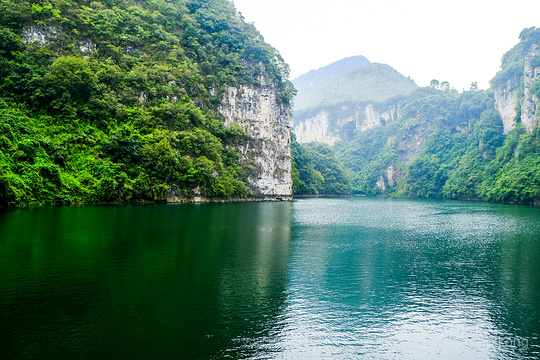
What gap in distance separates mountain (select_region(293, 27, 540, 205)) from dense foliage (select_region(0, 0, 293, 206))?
4039 centimetres

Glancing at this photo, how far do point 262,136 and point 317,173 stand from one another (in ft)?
143

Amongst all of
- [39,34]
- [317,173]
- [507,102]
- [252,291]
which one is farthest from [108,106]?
[507,102]

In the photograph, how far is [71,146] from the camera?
41.8m

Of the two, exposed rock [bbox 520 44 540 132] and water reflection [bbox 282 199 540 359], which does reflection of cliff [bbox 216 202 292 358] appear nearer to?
water reflection [bbox 282 199 540 359]

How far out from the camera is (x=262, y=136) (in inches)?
2968

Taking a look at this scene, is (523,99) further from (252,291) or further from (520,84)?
(252,291)

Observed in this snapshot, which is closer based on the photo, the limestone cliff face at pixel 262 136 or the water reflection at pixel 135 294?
the water reflection at pixel 135 294

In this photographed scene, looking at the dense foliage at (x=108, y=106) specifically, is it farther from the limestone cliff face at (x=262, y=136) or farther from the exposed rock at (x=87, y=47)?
the limestone cliff face at (x=262, y=136)

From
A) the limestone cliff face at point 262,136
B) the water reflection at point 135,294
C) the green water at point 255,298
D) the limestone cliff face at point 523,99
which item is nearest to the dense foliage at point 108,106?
the limestone cliff face at point 262,136

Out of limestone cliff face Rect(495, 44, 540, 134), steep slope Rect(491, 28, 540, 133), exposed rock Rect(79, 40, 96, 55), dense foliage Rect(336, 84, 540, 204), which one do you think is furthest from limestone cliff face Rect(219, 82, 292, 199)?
limestone cliff face Rect(495, 44, 540, 134)

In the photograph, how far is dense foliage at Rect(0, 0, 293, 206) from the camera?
3825 centimetres

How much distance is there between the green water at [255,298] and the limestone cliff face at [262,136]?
50742 millimetres

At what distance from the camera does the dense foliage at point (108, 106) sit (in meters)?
38.2

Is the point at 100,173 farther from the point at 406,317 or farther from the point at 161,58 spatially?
the point at 406,317
